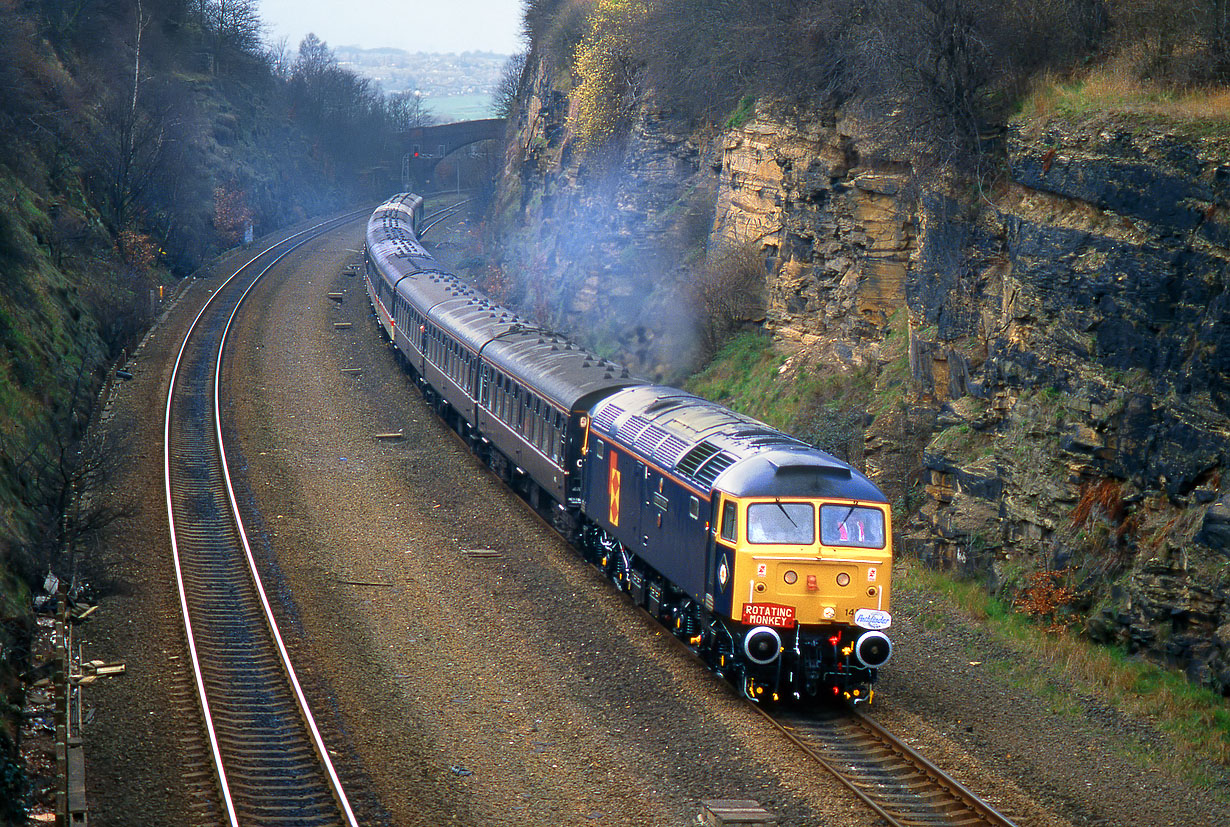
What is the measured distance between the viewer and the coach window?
12850 mm

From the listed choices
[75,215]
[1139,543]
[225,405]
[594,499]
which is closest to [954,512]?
[1139,543]

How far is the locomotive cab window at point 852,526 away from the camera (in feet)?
42.6

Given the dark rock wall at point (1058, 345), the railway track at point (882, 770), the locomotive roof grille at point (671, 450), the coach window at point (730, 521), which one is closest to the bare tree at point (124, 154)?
the dark rock wall at point (1058, 345)

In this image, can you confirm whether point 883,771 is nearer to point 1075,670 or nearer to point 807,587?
point 807,587

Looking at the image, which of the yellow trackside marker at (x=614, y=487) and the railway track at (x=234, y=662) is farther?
the yellow trackside marker at (x=614, y=487)

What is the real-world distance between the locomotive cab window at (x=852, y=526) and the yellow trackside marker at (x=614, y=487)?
435cm

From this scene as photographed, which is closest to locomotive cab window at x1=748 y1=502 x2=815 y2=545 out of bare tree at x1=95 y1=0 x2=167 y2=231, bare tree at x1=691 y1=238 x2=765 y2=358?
bare tree at x1=691 y1=238 x2=765 y2=358

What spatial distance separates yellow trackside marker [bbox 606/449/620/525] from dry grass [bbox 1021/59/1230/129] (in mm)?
8278

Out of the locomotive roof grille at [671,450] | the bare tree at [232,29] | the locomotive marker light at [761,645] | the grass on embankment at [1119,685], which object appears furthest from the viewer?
the bare tree at [232,29]

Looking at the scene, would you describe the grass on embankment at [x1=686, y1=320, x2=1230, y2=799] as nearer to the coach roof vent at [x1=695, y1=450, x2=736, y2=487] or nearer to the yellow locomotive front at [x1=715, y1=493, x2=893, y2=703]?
the yellow locomotive front at [x1=715, y1=493, x2=893, y2=703]

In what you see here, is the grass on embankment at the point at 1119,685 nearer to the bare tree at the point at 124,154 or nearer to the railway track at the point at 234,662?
the railway track at the point at 234,662

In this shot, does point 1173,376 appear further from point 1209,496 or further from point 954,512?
point 954,512

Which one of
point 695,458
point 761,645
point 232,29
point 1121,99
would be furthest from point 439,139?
point 761,645

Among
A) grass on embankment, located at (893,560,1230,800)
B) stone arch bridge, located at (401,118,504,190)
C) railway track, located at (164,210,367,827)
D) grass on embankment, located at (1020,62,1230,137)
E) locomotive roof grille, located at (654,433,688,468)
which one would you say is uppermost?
stone arch bridge, located at (401,118,504,190)
